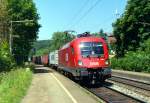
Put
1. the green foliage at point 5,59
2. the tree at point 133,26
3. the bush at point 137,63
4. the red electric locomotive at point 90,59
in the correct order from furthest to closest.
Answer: the tree at point 133,26 < the bush at point 137,63 < the green foliage at point 5,59 < the red electric locomotive at point 90,59

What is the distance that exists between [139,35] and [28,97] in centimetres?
5208

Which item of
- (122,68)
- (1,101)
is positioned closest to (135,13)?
(122,68)

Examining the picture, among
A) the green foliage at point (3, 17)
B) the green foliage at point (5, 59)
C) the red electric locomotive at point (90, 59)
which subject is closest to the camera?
the red electric locomotive at point (90, 59)

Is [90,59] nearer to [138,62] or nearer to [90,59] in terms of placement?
[90,59]

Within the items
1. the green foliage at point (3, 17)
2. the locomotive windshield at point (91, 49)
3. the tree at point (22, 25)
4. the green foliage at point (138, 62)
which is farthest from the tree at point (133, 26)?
the locomotive windshield at point (91, 49)

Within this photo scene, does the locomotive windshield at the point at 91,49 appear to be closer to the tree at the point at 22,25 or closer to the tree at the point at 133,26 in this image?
the tree at the point at 22,25

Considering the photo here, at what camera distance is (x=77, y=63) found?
87.5ft

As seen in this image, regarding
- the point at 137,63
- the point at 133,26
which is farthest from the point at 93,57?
the point at 133,26

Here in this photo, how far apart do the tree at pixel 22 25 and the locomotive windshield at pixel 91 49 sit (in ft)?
110

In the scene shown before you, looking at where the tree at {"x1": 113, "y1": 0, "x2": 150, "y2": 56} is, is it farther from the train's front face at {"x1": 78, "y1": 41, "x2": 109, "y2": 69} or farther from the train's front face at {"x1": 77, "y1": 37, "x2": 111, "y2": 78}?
the train's front face at {"x1": 78, "y1": 41, "x2": 109, "y2": 69}

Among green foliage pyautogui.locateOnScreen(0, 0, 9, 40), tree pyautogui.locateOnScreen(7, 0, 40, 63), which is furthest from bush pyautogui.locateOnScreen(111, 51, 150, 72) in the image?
green foliage pyautogui.locateOnScreen(0, 0, 9, 40)

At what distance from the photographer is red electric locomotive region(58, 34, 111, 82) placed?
85.5 feet

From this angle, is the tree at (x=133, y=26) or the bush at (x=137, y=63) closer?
the bush at (x=137, y=63)

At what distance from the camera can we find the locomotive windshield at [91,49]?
26.7 m
